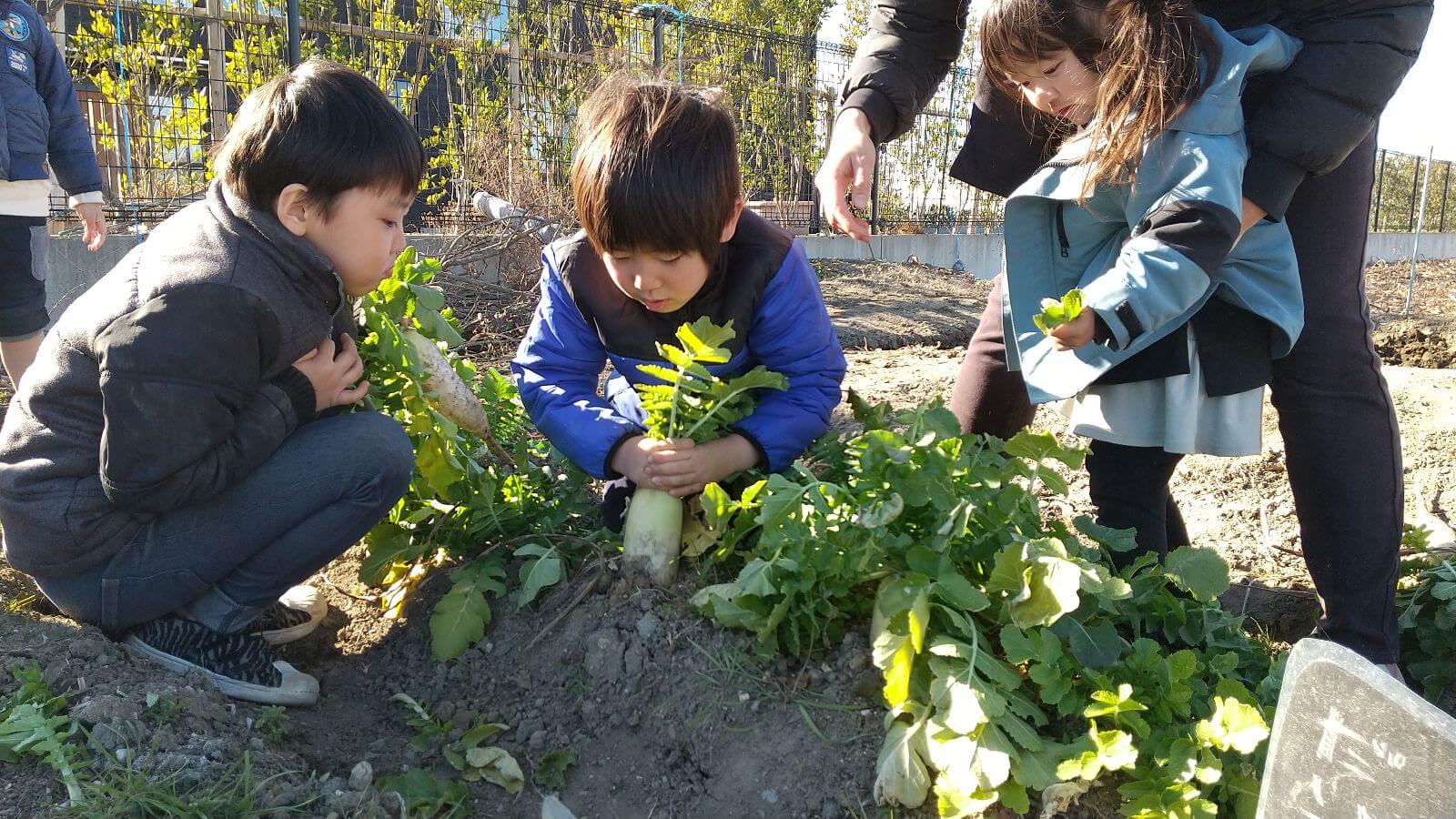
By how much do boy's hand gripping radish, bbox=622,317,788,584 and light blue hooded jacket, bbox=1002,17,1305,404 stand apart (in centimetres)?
57

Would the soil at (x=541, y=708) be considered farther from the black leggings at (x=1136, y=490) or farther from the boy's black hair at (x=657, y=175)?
the boy's black hair at (x=657, y=175)

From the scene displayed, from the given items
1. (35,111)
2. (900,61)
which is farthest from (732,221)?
(35,111)

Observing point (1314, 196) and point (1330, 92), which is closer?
point (1330, 92)

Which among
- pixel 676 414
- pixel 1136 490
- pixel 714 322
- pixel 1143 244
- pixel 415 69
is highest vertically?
pixel 415 69

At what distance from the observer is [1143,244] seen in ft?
5.83

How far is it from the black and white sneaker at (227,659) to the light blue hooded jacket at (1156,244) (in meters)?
1.55

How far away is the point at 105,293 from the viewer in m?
1.80

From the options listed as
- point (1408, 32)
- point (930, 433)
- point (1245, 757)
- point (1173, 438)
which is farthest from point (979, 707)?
point (1408, 32)

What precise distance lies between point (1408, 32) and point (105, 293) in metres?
2.33

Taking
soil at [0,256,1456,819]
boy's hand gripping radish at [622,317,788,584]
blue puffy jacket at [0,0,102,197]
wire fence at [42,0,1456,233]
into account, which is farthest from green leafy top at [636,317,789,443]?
wire fence at [42,0,1456,233]

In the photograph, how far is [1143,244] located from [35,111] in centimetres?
391

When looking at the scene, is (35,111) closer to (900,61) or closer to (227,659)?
(227,659)

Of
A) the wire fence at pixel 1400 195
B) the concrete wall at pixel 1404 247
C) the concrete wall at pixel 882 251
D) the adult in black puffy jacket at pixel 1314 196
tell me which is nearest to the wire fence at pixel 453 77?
the concrete wall at pixel 882 251

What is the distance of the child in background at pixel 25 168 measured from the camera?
3615 mm
